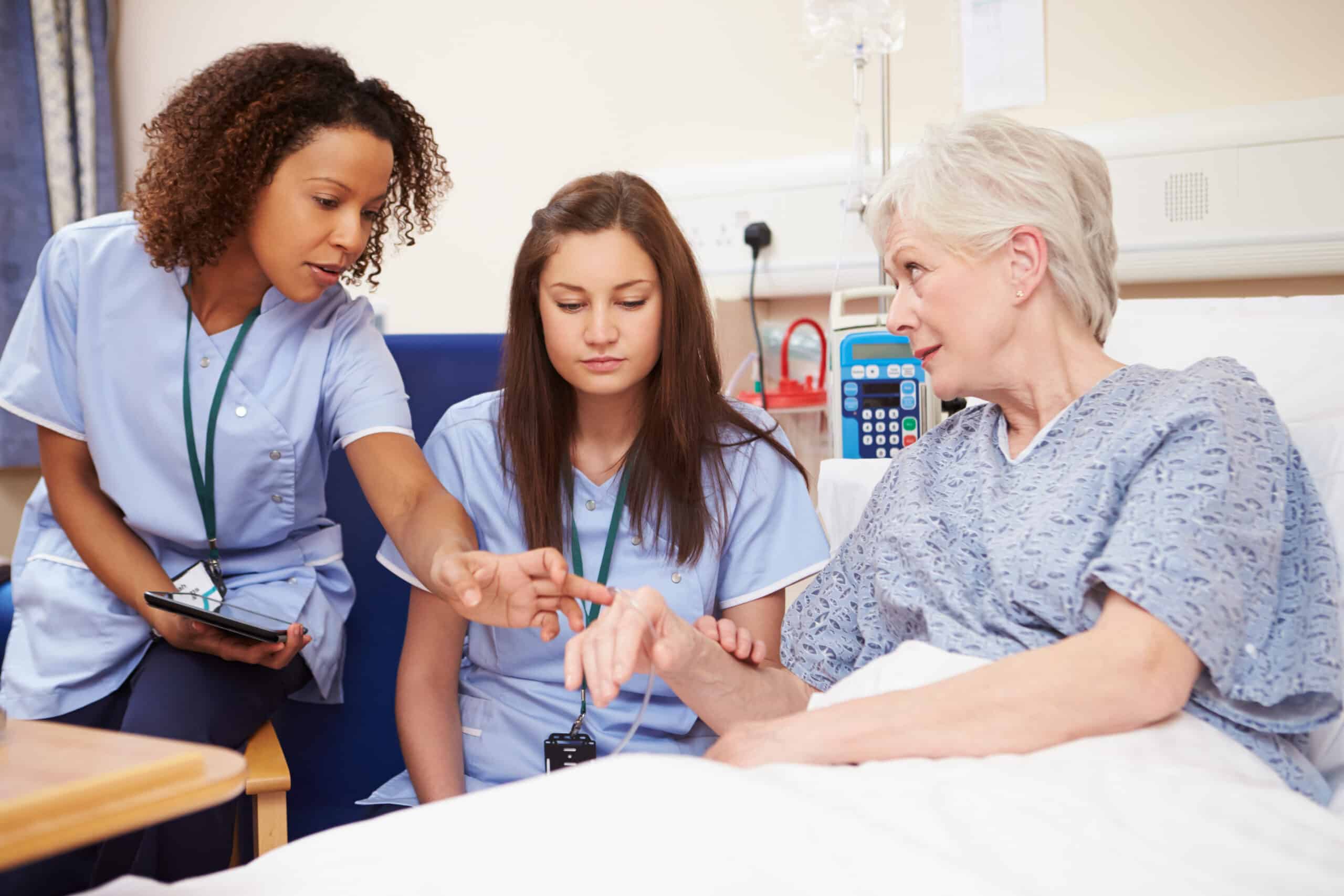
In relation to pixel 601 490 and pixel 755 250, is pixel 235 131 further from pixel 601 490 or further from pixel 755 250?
pixel 755 250

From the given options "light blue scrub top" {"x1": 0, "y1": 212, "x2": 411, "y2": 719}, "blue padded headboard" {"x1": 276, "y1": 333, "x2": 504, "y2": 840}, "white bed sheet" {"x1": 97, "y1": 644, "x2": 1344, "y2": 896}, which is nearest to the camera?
"white bed sheet" {"x1": 97, "y1": 644, "x2": 1344, "y2": 896}

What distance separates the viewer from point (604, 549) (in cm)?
154

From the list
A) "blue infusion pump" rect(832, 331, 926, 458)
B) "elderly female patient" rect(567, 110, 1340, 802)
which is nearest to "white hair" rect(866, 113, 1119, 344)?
"elderly female patient" rect(567, 110, 1340, 802)

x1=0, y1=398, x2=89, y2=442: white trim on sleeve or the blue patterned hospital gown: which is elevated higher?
x1=0, y1=398, x2=89, y2=442: white trim on sleeve

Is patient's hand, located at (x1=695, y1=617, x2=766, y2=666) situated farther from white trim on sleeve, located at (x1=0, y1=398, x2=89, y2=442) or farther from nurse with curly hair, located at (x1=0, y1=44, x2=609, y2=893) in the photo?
white trim on sleeve, located at (x1=0, y1=398, x2=89, y2=442)

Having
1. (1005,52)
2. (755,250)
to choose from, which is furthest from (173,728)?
(1005,52)

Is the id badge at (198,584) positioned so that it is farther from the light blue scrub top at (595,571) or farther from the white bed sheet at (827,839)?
the white bed sheet at (827,839)

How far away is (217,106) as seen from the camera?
1.56 m

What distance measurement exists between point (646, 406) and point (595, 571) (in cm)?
24

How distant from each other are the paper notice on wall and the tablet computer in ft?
5.83

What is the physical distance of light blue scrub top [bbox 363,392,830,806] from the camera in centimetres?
150

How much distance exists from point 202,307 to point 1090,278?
1.19m

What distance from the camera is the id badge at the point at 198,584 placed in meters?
1.49

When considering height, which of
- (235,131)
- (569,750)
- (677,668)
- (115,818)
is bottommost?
(569,750)
